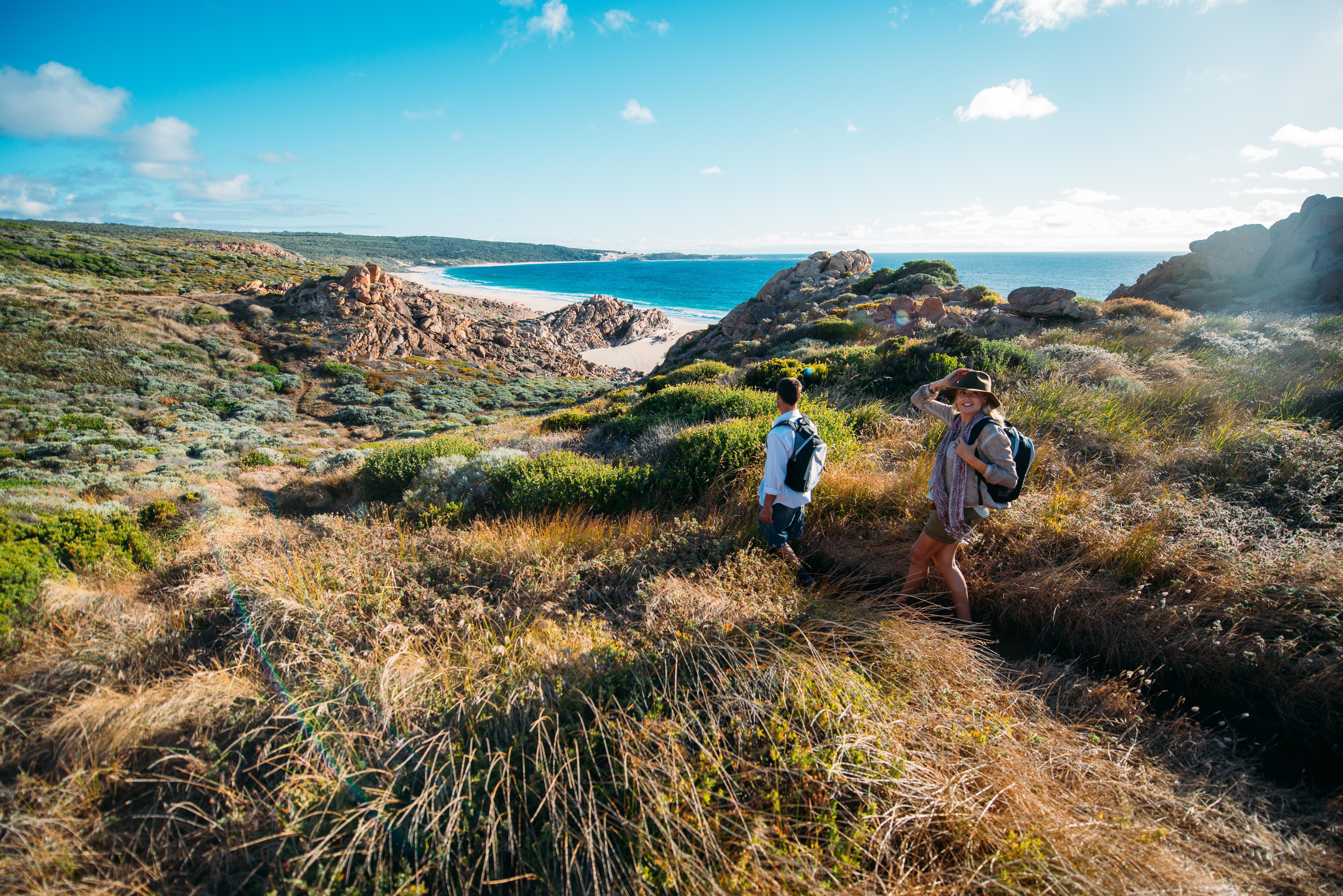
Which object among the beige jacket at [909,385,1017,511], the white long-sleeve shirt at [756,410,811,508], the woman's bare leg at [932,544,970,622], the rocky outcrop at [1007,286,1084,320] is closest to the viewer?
the beige jacket at [909,385,1017,511]

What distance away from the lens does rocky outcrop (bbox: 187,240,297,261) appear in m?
65.1

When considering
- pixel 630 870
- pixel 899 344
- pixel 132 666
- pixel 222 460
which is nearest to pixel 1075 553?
pixel 630 870

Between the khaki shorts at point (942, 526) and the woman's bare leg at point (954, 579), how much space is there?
0.07 meters

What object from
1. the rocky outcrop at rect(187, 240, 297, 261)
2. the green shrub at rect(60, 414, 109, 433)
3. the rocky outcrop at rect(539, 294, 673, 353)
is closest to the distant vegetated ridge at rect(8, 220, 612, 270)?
the rocky outcrop at rect(187, 240, 297, 261)

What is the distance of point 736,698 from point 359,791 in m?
1.90

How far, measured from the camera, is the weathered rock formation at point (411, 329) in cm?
3309

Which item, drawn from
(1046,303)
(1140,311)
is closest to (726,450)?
(1046,303)

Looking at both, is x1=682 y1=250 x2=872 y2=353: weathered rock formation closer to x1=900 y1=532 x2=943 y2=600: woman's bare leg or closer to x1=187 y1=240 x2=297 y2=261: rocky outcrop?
x1=900 y1=532 x2=943 y2=600: woman's bare leg

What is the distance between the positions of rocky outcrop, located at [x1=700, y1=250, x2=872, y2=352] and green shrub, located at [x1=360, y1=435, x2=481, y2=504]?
1949 cm

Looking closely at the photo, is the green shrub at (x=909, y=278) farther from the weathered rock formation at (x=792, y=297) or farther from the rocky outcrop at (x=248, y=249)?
the rocky outcrop at (x=248, y=249)

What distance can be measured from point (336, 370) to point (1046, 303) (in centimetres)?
3440

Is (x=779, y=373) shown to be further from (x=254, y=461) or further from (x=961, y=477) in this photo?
(x=254, y=461)

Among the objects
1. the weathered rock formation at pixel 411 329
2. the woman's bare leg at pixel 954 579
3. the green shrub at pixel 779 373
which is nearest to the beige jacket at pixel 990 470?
the woman's bare leg at pixel 954 579

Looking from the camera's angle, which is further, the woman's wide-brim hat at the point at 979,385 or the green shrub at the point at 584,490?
the green shrub at the point at 584,490
